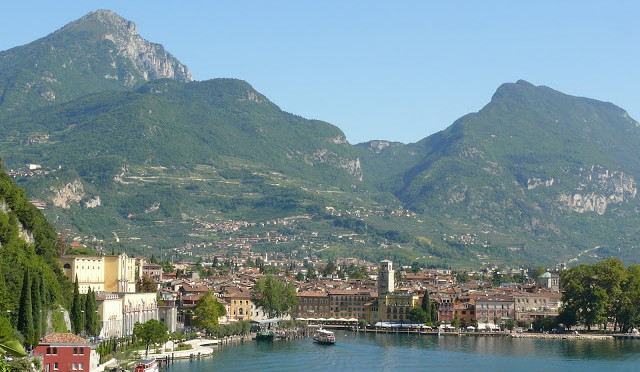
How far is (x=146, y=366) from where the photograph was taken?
71125 millimetres

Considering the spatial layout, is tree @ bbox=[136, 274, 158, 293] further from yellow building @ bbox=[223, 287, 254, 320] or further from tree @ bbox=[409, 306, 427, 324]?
tree @ bbox=[409, 306, 427, 324]

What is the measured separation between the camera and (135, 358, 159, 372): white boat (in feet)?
229

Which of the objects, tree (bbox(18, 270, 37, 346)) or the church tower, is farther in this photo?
the church tower

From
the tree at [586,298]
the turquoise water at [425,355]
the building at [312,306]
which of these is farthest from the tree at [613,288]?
the building at [312,306]

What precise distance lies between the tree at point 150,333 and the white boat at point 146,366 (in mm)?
9446

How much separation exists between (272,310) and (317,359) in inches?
1590

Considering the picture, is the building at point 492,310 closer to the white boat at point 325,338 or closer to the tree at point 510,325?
the tree at point 510,325

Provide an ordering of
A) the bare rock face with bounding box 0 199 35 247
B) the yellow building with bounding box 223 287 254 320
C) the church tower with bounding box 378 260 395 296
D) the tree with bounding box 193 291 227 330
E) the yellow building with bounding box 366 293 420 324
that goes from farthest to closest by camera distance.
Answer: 1. the church tower with bounding box 378 260 395 296
2. the yellow building with bounding box 366 293 420 324
3. the yellow building with bounding box 223 287 254 320
4. the tree with bounding box 193 291 227 330
5. the bare rock face with bounding box 0 199 35 247

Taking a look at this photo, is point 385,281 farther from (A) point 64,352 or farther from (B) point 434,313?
(A) point 64,352

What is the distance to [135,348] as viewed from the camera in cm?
8481

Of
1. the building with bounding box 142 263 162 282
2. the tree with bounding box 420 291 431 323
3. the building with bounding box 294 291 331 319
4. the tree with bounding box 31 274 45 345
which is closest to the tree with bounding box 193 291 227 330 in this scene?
the tree with bounding box 420 291 431 323

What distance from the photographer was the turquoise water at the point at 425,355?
84375 mm

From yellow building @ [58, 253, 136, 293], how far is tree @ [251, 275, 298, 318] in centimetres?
2771

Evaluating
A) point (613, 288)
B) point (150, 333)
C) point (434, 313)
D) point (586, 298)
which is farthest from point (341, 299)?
point (150, 333)
